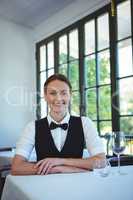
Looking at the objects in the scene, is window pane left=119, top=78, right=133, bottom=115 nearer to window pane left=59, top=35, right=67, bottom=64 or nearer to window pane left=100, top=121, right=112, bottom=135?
window pane left=100, top=121, right=112, bottom=135

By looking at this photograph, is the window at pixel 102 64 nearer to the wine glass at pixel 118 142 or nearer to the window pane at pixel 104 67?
the window pane at pixel 104 67

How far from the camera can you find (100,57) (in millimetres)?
3529

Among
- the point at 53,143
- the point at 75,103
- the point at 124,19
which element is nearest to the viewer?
the point at 53,143

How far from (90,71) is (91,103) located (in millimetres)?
429

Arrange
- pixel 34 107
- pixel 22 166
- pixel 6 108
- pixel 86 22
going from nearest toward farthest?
1. pixel 22 166
2. pixel 86 22
3. pixel 6 108
4. pixel 34 107

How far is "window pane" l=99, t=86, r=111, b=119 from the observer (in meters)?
3.36

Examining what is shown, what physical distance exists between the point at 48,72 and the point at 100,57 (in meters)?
1.37

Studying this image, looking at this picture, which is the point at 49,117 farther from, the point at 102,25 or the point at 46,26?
the point at 46,26

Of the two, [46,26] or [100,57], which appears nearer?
[100,57]

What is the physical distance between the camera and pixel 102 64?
3.49 meters

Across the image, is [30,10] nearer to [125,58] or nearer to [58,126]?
[125,58]

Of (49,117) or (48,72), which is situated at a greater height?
(48,72)

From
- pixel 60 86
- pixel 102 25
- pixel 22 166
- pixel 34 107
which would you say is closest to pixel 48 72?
pixel 34 107

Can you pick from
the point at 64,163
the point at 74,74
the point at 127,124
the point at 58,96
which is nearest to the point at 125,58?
the point at 127,124
